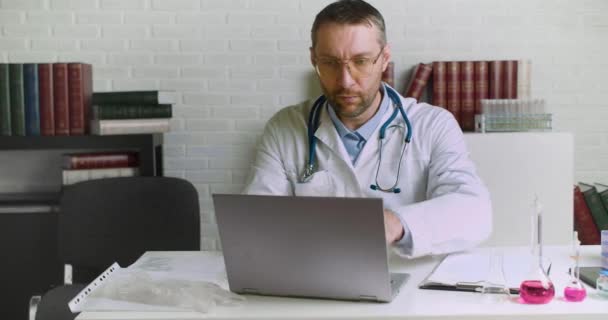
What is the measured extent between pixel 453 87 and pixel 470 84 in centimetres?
8

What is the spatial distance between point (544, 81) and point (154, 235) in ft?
6.72

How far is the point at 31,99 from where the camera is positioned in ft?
11.5

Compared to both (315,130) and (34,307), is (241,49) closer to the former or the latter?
(315,130)

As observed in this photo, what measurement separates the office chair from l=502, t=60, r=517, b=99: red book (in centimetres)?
154

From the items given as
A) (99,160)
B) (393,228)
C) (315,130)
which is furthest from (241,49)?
(393,228)

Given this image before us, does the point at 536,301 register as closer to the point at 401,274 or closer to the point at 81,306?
the point at 401,274

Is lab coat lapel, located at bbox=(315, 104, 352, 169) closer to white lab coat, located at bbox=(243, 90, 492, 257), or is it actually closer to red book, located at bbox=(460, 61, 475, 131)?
white lab coat, located at bbox=(243, 90, 492, 257)

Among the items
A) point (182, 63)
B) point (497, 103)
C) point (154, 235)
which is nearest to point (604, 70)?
point (497, 103)

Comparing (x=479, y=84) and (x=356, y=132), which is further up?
(x=479, y=84)

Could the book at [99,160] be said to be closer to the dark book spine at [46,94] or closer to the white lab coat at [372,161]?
the dark book spine at [46,94]

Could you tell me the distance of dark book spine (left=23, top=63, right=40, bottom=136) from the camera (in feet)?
11.5

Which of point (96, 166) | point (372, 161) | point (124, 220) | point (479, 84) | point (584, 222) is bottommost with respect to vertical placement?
point (584, 222)

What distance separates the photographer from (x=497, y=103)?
352 cm

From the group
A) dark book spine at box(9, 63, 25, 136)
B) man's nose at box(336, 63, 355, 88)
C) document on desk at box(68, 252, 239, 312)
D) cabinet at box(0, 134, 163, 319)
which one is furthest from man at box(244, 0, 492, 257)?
dark book spine at box(9, 63, 25, 136)
